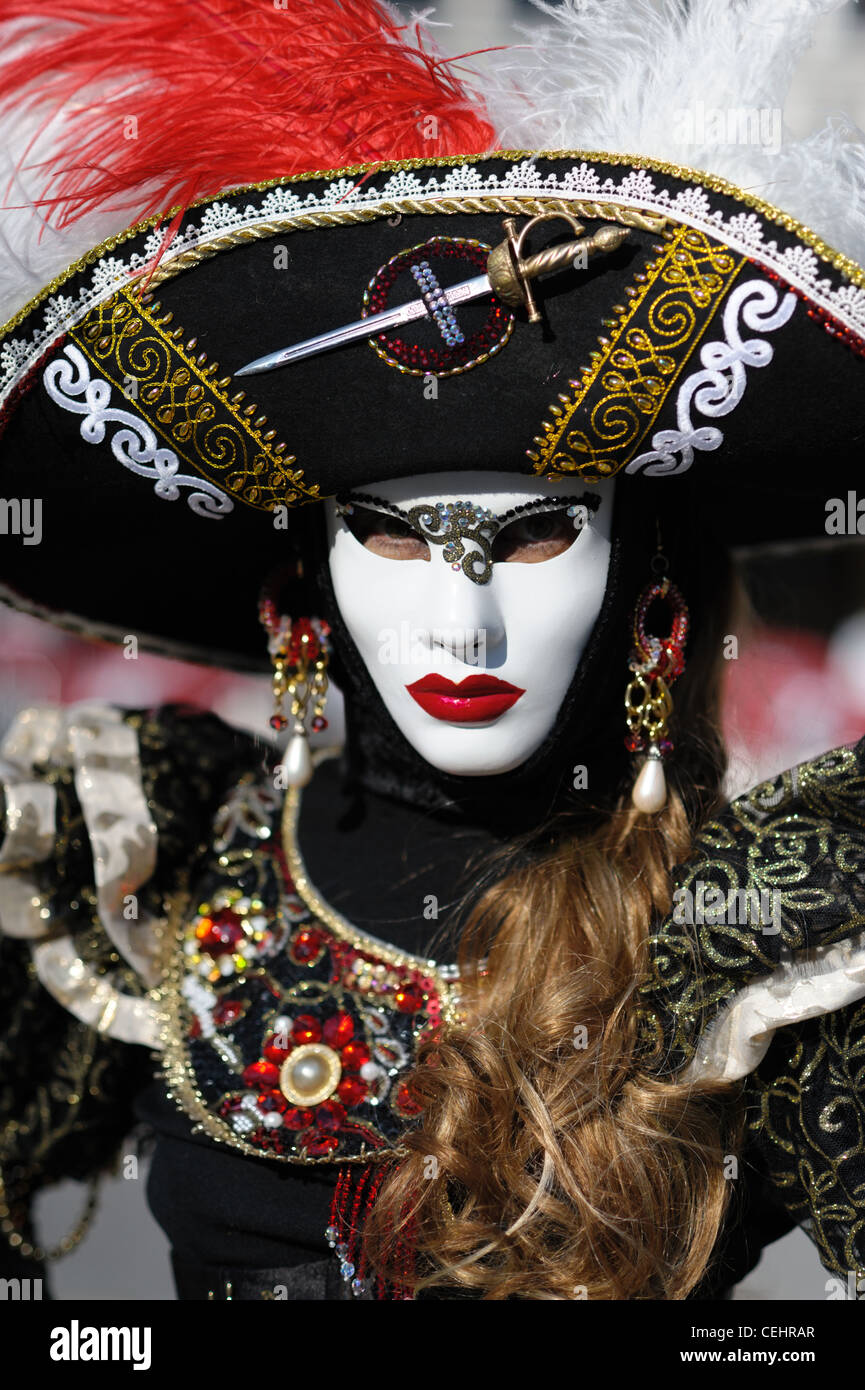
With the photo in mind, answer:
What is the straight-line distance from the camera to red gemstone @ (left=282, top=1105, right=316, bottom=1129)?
5.01 ft

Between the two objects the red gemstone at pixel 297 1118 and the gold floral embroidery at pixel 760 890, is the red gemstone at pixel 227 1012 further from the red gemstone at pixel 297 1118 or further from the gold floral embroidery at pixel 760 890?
the gold floral embroidery at pixel 760 890

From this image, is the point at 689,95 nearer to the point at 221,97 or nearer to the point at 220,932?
the point at 221,97

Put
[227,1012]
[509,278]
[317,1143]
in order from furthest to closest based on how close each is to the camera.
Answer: [227,1012], [317,1143], [509,278]

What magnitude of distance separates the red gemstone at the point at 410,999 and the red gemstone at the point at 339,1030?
0.20 ft

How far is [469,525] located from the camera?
1.36 metres

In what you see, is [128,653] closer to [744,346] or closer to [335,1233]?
[335,1233]

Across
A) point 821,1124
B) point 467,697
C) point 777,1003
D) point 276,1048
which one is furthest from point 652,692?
point 276,1048

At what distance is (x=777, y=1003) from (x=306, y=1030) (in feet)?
1.93

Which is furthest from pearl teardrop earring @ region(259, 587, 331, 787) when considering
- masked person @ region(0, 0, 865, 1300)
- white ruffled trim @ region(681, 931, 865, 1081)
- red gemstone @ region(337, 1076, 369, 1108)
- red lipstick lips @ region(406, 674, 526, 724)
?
white ruffled trim @ region(681, 931, 865, 1081)

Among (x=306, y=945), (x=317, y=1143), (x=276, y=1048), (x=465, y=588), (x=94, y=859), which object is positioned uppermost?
(x=465, y=588)

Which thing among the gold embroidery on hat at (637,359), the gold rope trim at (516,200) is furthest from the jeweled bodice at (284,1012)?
the gold rope trim at (516,200)

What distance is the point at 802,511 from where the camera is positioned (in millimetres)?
1669

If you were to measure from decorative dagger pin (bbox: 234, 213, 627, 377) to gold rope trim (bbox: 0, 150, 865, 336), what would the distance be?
5 cm

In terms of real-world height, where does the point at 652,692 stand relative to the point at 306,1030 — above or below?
above
